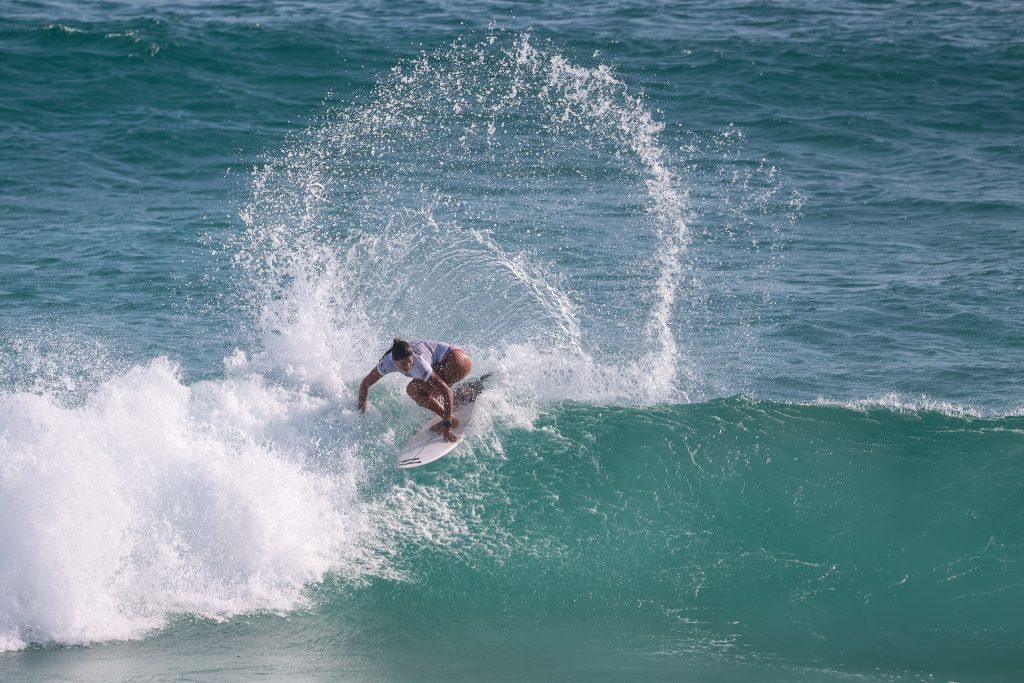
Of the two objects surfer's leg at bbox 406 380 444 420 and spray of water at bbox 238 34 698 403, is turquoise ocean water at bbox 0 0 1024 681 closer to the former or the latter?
spray of water at bbox 238 34 698 403

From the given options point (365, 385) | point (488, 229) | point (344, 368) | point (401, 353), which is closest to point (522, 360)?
point (344, 368)

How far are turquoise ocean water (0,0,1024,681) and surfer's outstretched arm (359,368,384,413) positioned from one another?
286 millimetres

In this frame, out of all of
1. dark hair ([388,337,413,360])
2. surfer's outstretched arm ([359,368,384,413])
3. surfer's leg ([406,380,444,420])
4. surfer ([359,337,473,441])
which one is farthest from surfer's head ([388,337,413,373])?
surfer's leg ([406,380,444,420])

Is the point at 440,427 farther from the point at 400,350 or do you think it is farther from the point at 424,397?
the point at 400,350

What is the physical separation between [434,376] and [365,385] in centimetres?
82

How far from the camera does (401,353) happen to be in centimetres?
1031

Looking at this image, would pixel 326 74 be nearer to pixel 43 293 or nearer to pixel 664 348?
pixel 43 293

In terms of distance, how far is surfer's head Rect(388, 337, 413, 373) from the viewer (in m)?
10.3

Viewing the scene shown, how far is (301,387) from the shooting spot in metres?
12.2

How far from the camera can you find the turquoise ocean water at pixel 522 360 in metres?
9.30

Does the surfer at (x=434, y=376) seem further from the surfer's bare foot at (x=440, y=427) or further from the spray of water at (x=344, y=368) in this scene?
the spray of water at (x=344, y=368)

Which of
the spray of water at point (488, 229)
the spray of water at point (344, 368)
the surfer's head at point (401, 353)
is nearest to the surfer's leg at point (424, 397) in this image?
the spray of water at point (344, 368)

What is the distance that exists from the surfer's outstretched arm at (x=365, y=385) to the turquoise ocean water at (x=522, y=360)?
0.29 m

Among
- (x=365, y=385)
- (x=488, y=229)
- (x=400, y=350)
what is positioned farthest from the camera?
(x=488, y=229)
